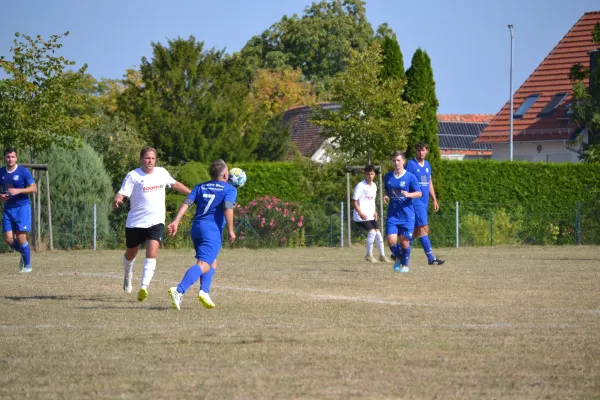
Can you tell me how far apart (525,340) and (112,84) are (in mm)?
70576

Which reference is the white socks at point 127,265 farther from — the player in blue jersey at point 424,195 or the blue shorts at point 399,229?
the player in blue jersey at point 424,195

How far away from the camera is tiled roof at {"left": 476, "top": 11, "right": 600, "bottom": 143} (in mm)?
50781

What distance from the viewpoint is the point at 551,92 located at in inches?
2085

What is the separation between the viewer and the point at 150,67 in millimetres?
43375

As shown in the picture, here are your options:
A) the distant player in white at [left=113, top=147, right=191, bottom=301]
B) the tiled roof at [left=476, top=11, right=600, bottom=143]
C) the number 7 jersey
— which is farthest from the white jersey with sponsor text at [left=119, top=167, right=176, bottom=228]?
the tiled roof at [left=476, top=11, right=600, bottom=143]

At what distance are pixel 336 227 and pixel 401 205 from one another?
14596 mm

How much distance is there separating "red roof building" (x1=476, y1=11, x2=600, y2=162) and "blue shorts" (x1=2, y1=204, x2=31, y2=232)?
35041mm

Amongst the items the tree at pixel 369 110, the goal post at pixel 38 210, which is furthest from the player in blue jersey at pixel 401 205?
the tree at pixel 369 110

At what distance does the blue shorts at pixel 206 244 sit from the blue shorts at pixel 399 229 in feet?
22.5

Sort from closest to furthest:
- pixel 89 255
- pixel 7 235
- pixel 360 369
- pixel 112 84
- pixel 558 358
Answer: pixel 360 369 < pixel 558 358 < pixel 7 235 < pixel 89 255 < pixel 112 84

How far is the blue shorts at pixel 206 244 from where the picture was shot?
12.1m

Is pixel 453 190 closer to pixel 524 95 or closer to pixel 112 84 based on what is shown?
pixel 524 95

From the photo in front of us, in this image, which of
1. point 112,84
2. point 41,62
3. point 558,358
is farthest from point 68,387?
point 112,84

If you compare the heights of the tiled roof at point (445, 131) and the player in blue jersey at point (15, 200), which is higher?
the tiled roof at point (445, 131)
